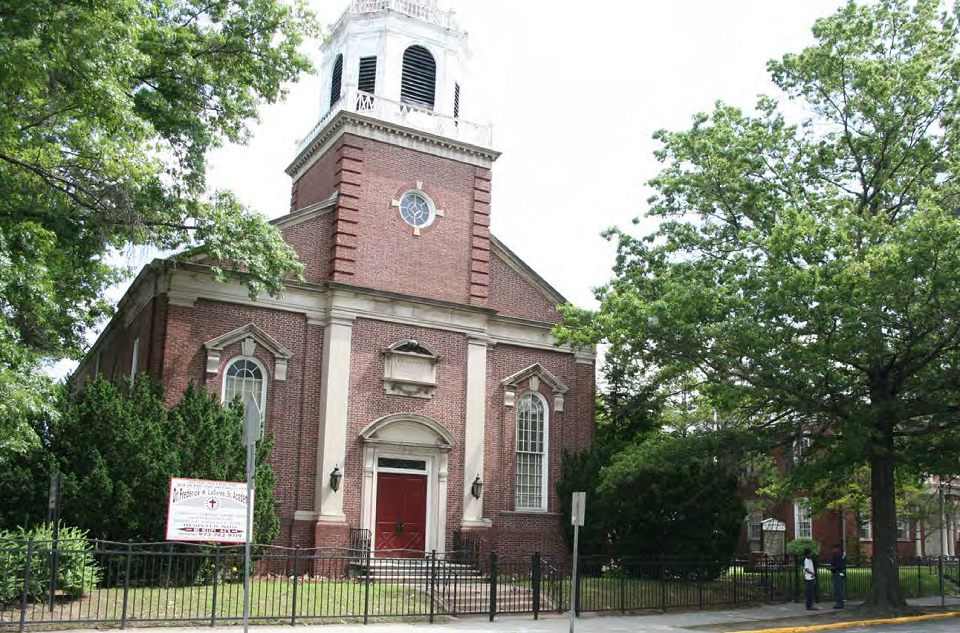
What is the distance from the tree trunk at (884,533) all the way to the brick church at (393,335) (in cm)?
872

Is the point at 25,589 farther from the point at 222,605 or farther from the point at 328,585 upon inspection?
the point at 328,585

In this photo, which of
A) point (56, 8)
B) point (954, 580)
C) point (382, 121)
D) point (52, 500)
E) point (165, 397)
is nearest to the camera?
point (56, 8)

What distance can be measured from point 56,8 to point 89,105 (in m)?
1.56

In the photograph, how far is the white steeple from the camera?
2631cm

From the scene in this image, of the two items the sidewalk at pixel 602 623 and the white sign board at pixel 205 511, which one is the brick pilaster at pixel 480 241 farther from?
the white sign board at pixel 205 511

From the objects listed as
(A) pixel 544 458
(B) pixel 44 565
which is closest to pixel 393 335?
(A) pixel 544 458

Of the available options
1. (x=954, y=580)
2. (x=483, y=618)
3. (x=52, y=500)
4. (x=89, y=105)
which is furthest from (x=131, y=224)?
(x=954, y=580)

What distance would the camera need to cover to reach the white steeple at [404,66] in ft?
86.3

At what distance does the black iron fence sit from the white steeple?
12.1 meters

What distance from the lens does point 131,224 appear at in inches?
648

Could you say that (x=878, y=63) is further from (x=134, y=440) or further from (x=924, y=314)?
(x=134, y=440)

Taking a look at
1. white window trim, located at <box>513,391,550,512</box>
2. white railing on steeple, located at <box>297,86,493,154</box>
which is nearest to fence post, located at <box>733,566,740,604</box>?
white window trim, located at <box>513,391,550,512</box>

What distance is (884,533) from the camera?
71.0ft

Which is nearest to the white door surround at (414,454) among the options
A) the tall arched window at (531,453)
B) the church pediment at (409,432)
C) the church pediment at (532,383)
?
the church pediment at (409,432)
